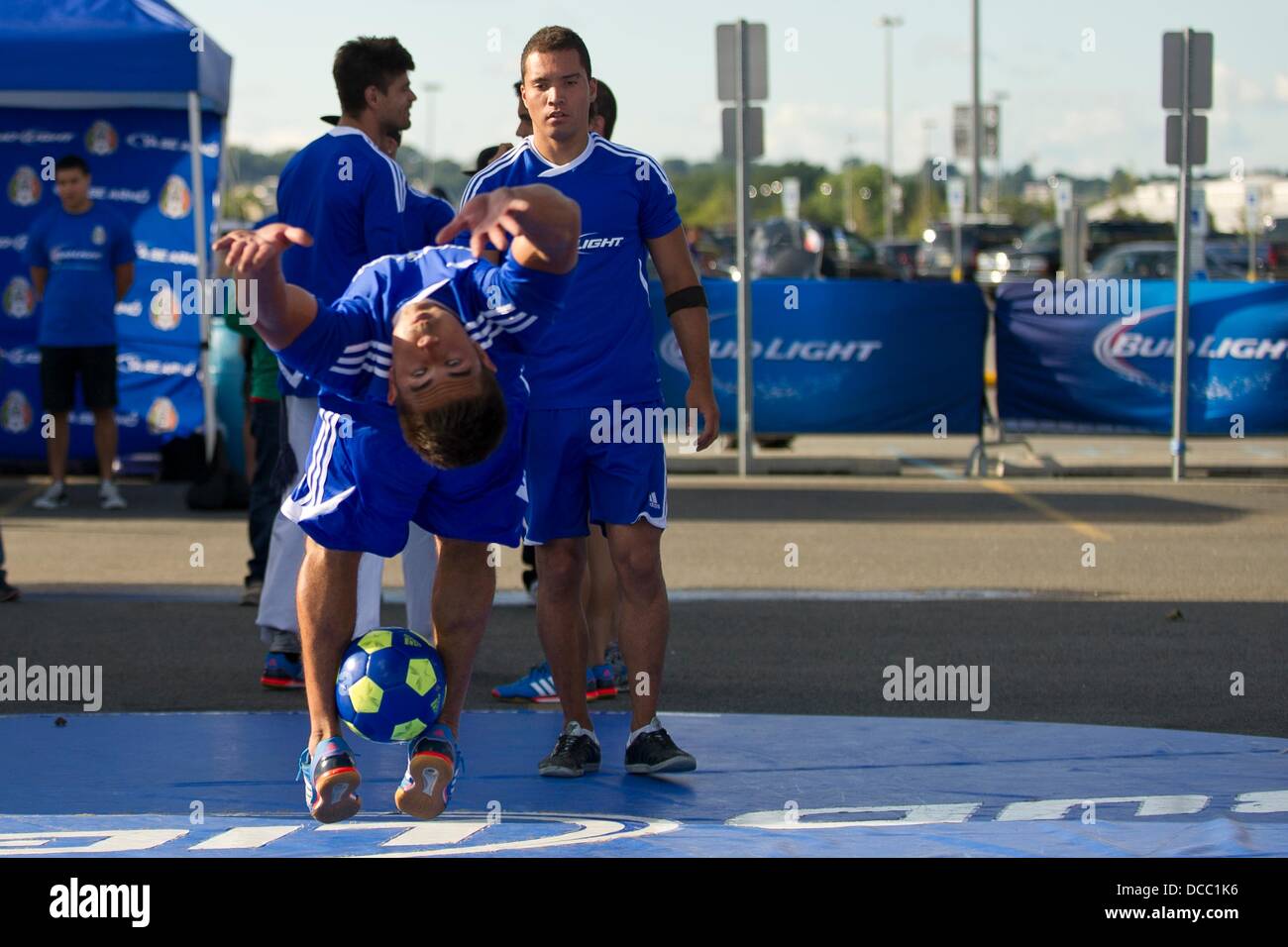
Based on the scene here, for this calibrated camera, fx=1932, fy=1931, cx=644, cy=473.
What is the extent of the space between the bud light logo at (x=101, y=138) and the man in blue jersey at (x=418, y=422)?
10.3 m

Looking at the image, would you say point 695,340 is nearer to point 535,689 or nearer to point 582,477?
point 582,477

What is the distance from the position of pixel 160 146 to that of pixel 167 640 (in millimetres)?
7307

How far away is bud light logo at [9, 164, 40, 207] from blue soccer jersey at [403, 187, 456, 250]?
29.5ft

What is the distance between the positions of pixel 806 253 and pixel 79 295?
8.77 metres

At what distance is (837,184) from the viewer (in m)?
144

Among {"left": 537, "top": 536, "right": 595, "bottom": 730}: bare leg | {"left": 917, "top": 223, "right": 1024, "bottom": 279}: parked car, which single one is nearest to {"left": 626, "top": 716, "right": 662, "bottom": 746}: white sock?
{"left": 537, "top": 536, "right": 595, "bottom": 730}: bare leg

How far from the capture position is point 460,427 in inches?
182

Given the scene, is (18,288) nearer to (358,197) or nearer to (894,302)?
(894,302)

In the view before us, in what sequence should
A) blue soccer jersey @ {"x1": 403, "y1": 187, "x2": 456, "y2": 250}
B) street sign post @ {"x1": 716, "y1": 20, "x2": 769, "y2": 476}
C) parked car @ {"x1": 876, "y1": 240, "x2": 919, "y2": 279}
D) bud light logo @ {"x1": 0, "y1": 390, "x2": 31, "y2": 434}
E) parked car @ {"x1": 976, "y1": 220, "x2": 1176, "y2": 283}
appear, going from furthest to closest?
1. parked car @ {"x1": 876, "y1": 240, "x2": 919, "y2": 279}
2. parked car @ {"x1": 976, "y1": 220, "x2": 1176, "y2": 283}
3. bud light logo @ {"x1": 0, "y1": 390, "x2": 31, "y2": 434}
4. street sign post @ {"x1": 716, "y1": 20, "x2": 769, "y2": 476}
5. blue soccer jersey @ {"x1": 403, "y1": 187, "x2": 456, "y2": 250}

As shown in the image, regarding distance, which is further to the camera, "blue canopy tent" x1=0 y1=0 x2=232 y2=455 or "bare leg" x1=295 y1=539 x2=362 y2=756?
"blue canopy tent" x1=0 y1=0 x2=232 y2=455

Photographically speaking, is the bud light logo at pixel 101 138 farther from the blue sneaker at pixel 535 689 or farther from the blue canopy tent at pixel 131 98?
the blue sneaker at pixel 535 689

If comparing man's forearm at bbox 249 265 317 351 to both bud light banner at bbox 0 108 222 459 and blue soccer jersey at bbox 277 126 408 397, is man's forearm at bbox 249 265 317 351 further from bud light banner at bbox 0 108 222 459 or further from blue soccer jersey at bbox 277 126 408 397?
bud light banner at bbox 0 108 222 459

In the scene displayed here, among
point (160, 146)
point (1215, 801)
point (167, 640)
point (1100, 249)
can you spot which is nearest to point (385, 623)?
point (167, 640)

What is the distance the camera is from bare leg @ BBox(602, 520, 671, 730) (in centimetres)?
585
